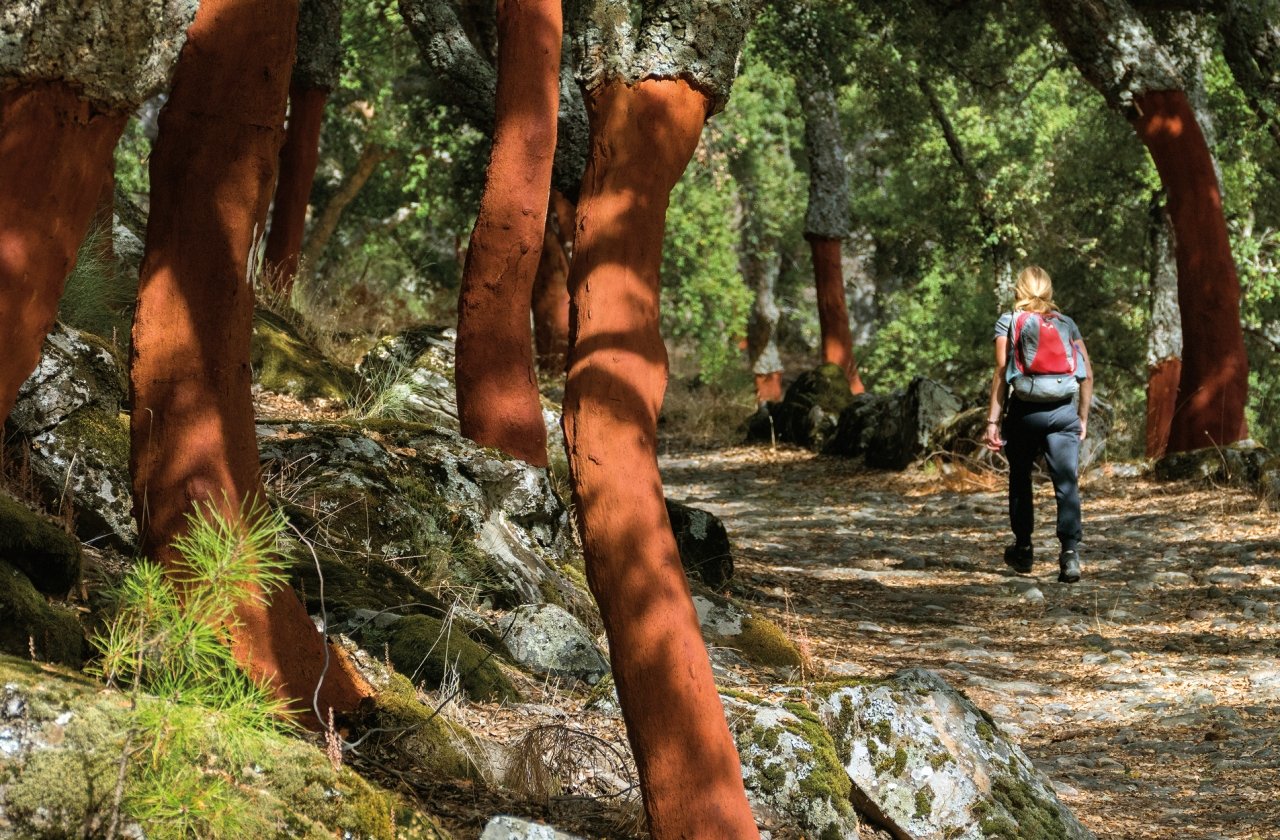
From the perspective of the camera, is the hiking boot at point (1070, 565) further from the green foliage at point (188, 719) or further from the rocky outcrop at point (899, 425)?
the green foliage at point (188, 719)

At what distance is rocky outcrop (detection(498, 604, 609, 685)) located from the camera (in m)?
5.56

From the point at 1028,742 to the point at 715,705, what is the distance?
10.5ft

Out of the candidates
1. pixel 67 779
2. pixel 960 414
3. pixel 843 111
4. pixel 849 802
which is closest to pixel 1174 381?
pixel 960 414

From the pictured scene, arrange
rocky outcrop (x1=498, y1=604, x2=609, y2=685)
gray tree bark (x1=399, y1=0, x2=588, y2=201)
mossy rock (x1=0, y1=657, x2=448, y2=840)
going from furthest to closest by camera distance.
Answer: gray tree bark (x1=399, y1=0, x2=588, y2=201), rocky outcrop (x1=498, y1=604, x2=609, y2=685), mossy rock (x1=0, y1=657, x2=448, y2=840)

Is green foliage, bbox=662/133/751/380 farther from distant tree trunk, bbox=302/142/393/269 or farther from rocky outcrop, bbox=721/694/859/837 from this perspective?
rocky outcrop, bbox=721/694/859/837

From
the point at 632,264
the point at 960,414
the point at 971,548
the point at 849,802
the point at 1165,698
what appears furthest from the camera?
the point at 960,414

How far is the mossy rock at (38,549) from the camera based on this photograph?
3.96m

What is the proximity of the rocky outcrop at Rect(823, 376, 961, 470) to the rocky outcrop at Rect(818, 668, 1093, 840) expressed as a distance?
33.2ft

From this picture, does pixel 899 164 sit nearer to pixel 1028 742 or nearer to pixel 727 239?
pixel 727 239

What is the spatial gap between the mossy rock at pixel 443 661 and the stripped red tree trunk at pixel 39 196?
6.58 ft

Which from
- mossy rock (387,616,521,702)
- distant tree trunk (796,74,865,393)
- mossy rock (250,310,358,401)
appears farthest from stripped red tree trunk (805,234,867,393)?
mossy rock (387,616,521,702)

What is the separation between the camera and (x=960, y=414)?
561 inches

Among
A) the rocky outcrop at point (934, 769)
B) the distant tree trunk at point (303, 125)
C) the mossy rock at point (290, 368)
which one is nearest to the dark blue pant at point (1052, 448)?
the rocky outcrop at point (934, 769)

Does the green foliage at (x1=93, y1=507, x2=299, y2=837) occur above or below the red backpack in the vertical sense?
below
